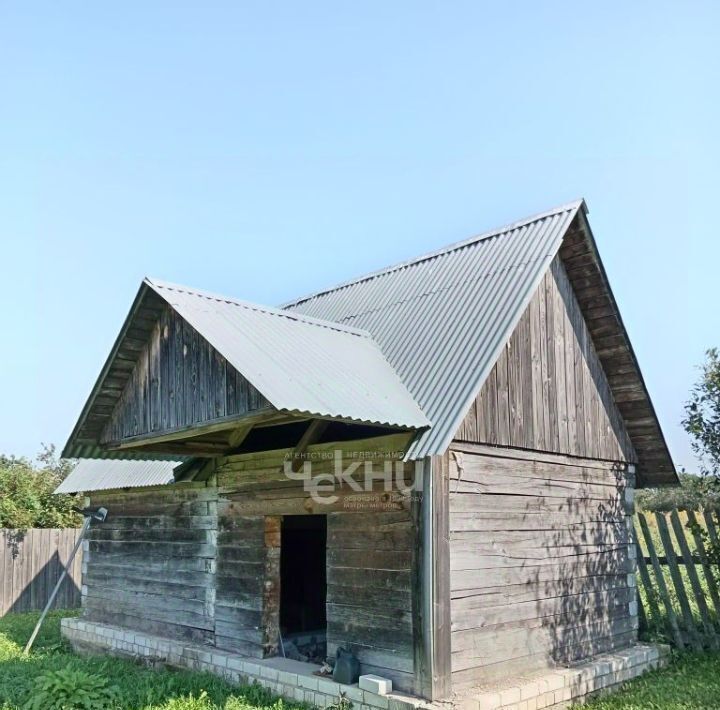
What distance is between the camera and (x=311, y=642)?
11539mm

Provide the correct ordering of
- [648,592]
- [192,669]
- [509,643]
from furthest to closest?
[648,592], [192,669], [509,643]

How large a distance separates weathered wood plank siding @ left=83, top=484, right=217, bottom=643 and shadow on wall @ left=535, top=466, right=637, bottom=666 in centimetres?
475

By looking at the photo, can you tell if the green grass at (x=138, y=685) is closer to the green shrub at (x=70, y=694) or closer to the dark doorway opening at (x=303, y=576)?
the green shrub at (x=70, y=694)

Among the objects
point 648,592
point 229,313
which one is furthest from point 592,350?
point 229,313

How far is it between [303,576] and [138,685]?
3.98m

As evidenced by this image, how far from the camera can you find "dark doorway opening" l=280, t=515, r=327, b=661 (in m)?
12.5

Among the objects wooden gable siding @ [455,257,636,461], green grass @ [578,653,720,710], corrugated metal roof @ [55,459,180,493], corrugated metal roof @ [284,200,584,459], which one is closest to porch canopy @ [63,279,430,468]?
corrugated metal roof @ [284,200,584,459]

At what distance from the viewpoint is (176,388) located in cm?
830

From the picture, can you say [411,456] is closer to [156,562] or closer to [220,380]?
[220,380]

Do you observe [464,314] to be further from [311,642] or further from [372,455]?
[311,642]

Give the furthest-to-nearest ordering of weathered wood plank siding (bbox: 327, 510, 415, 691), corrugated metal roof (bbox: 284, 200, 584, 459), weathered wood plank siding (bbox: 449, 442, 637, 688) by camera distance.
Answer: corrugated metal roof (bbox: 284, 200, 584, 459) < weathered wood plank siding (bbox: 449, 442, 637, 688) < weathered wood plank siding (bbox: 327, 510, 415, 691)

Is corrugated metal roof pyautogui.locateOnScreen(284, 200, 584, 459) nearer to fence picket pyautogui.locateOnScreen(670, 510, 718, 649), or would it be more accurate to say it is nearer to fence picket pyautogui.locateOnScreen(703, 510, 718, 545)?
fence picket pyautogui.locateOnScreen(670, 510, 718, 649)

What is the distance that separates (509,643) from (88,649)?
8.54 m

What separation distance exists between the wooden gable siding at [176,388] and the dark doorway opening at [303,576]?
389 cm
